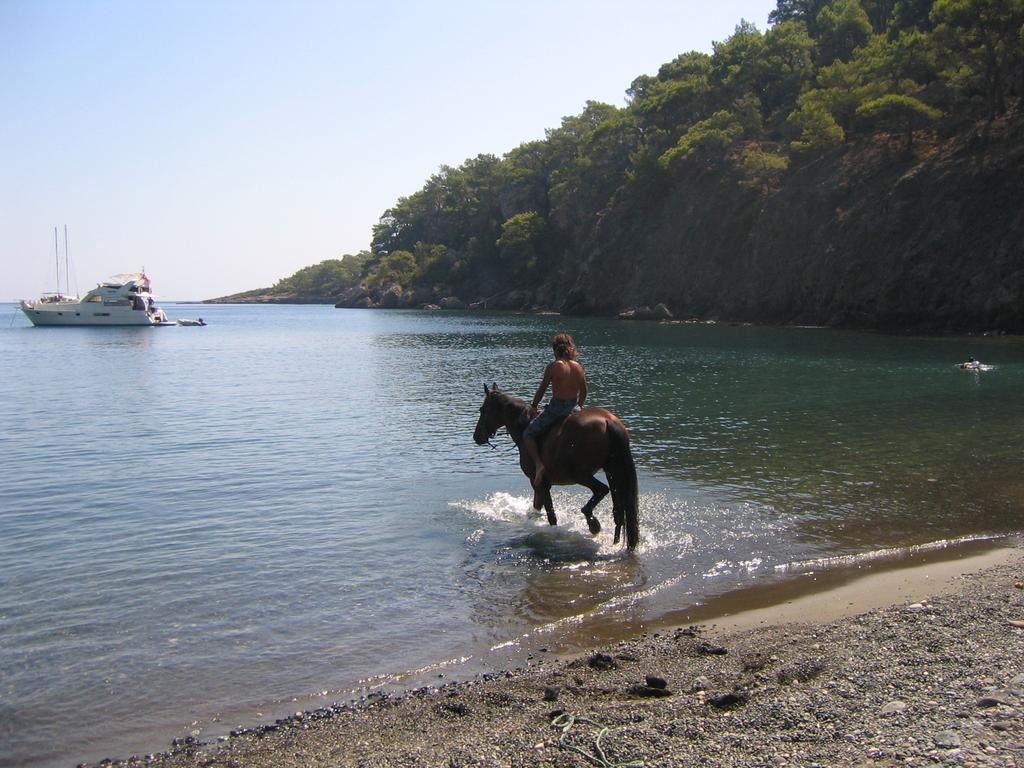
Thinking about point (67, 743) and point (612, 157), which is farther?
point (612, 157)

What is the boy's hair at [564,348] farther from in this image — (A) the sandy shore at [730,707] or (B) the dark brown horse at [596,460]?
(A) the sandy shore at [730,707]

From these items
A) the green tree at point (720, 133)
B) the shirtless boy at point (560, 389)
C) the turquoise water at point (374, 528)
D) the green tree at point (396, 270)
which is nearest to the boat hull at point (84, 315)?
the green tree at point (396, 270)

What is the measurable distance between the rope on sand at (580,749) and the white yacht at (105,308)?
10669cm

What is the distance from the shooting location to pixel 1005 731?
592 centimetres

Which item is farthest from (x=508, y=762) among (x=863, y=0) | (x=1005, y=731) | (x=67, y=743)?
(x=863, y=0)

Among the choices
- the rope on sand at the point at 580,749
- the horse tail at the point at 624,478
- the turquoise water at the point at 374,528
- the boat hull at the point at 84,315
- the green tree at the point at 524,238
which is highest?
the green tree at the point at 524,238

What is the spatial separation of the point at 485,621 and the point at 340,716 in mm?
2672

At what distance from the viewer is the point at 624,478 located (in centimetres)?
1230

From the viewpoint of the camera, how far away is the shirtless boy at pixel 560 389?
12.8 m

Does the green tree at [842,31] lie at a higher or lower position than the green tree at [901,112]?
higher

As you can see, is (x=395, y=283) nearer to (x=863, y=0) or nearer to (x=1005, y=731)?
(x=863, y=0)

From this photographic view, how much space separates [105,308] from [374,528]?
10017 centimetres

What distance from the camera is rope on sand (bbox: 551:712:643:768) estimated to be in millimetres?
5863

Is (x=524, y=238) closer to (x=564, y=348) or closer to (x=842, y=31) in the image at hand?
(x=842, y=31)
